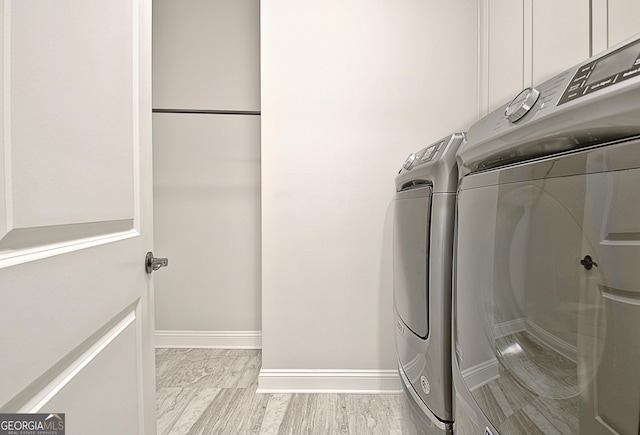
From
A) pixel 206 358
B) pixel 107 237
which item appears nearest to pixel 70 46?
pixel 107 237

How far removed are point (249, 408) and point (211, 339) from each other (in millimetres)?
907

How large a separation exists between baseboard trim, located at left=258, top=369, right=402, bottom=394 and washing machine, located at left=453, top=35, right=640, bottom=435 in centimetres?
125

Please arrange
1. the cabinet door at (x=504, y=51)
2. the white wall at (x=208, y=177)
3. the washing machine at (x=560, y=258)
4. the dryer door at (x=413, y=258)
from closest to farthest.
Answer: the washing machine at (x=560, y=258), the dryer door at (x=413, y=258), the cabinet door at (x=504, y=51), the white wall at (x=208, y=177)

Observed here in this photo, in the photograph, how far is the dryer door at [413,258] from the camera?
1077 millimetres

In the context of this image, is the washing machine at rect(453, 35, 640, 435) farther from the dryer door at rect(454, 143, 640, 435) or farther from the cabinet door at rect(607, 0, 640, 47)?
the cabinet door at rect(607, 0, 640, 47)

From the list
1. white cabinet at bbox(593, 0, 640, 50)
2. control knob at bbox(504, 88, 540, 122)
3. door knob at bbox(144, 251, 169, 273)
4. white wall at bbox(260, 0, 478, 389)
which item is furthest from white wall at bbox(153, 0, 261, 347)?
control knob at bbox(504, 88, 540, 122)

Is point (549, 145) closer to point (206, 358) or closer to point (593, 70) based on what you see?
point (593, 70)

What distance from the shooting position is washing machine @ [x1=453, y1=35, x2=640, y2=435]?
0.38m

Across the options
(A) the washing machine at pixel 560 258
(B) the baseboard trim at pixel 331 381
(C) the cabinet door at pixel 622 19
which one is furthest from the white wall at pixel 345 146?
(A) the washing machine at pixel 560 258

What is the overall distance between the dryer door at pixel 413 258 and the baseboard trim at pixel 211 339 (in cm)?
142

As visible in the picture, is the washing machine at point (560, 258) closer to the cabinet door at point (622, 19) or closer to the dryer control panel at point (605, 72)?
the dryer control panel at point (605, 72)

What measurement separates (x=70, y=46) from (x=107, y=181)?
0.87 feet

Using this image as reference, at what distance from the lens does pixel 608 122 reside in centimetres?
40

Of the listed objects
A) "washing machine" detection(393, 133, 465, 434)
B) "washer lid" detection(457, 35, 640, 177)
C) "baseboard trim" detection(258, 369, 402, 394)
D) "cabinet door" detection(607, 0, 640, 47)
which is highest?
"cabinet door" detection(607, 0, 640, 47)
